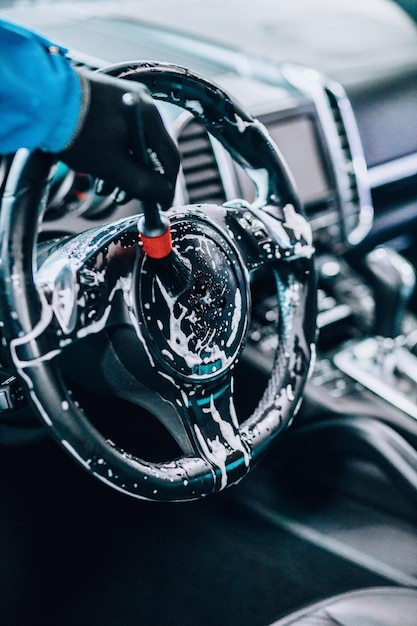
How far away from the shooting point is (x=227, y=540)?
1.38 meters

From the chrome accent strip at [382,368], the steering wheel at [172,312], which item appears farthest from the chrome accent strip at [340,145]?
the steering wheel at [172,312]

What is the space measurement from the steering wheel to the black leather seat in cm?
25

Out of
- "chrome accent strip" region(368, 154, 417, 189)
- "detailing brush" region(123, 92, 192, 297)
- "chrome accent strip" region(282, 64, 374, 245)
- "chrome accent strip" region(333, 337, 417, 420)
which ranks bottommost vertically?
"chrome accent strip" region(333, 337, 417, 420)

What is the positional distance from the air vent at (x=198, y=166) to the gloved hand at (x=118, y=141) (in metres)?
0.55

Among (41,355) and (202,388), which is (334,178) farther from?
(41,355)

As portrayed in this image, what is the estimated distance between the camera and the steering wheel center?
2.60ft

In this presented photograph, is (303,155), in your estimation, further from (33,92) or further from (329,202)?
(33,92)

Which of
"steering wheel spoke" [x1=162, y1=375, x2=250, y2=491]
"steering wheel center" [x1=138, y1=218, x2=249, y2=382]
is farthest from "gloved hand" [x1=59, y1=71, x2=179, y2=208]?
"steering wheel spoke" [x1=162, y1=375, x2=250, y2=491]

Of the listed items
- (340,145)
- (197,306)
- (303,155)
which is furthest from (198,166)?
(197,306)

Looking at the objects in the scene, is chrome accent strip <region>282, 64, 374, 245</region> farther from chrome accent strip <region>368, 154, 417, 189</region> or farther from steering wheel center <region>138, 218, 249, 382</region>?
steering wheel center <region>138, 218, 249, 382</region>

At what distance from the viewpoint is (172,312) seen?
802 millimetres

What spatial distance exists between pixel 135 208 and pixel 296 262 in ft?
0.89

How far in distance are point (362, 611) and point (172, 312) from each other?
0.48 metres

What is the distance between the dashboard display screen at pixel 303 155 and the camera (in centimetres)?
142
